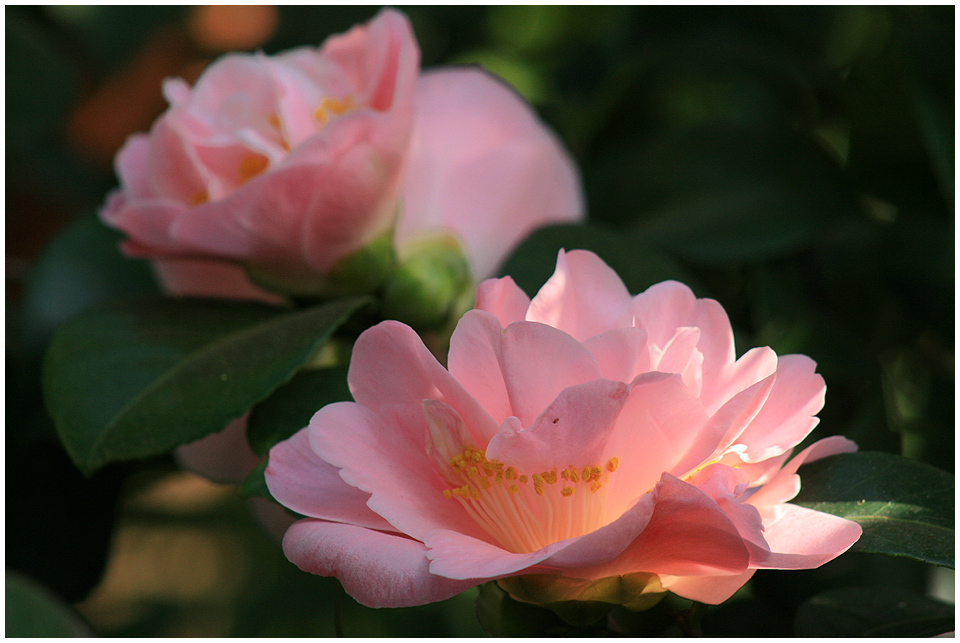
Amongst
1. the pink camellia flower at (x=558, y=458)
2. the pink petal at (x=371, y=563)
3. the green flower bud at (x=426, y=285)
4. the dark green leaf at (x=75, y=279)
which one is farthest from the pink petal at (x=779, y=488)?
the dark green leaf at (x=75, y=279)

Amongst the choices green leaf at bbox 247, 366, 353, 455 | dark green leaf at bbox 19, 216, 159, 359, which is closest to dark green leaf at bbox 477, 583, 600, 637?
green leaf at bbox 247, 366, 353, 455

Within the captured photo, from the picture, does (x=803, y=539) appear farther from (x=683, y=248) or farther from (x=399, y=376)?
(x=683, y=248)

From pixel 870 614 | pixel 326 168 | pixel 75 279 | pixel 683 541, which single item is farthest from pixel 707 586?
pixel 75 279

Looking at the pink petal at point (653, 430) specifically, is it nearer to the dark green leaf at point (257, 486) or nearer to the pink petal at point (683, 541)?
the pink petal at point (683, 541)

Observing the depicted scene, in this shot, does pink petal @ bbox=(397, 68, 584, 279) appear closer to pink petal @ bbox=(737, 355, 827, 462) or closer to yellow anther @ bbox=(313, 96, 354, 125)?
yellow anther @ bbox=(313, 96, 354, 125)

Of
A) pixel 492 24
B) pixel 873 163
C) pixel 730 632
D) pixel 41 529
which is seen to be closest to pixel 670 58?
pixel 873 163
